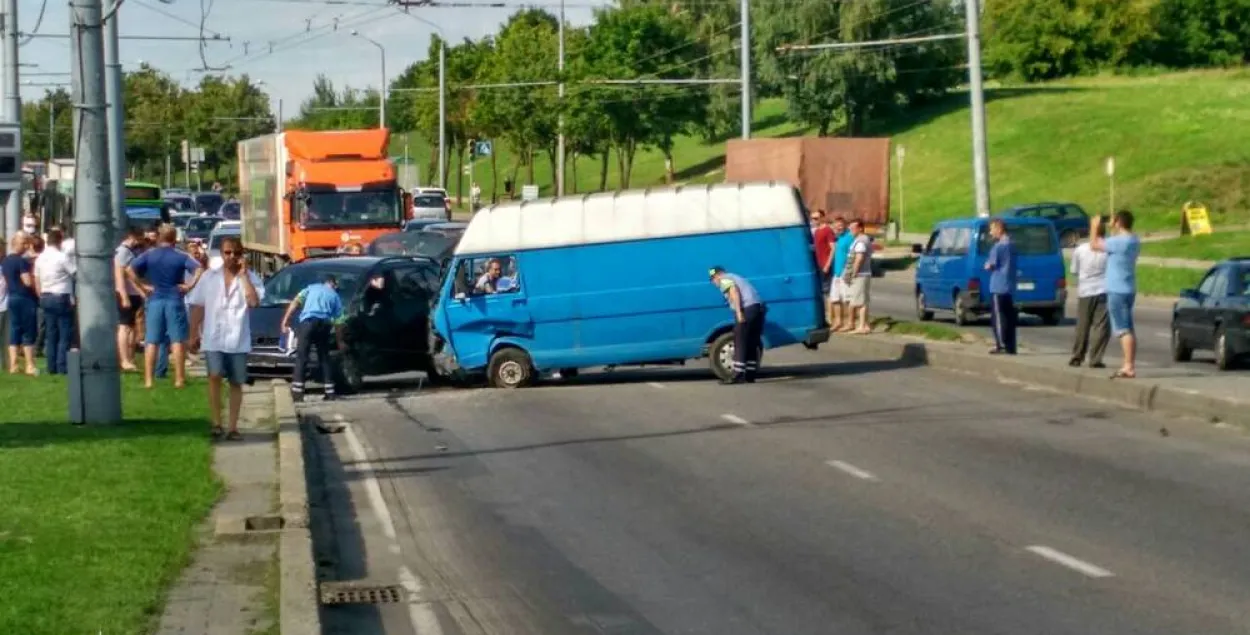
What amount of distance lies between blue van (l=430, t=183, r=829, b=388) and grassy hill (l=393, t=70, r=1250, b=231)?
43.3 metres

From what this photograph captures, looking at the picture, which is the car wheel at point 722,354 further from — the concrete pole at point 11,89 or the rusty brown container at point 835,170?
the rusty brown container at point 835,170

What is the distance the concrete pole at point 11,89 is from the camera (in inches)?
1316

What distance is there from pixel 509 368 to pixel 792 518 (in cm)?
1107

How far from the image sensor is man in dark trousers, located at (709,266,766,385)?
877 inches

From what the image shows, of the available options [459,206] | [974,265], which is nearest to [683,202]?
[974,265]

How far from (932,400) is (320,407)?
6843 mm

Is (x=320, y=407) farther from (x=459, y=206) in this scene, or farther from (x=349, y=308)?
(x=459, y=206)

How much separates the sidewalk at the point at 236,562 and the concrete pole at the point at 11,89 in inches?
752

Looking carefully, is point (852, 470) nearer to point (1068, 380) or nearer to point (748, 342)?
point (1068, 380)

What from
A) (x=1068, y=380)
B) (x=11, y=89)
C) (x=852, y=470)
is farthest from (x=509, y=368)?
(x=11, y=89)

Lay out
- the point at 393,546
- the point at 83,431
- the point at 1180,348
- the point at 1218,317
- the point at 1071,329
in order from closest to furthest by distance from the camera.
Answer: the point at 393,546, the point at 83,431, the point at 1218,317, the point at 1180,348, the point at 1071,329

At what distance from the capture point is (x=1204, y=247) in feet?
164

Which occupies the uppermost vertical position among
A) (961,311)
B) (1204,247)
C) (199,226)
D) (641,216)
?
(199,226)

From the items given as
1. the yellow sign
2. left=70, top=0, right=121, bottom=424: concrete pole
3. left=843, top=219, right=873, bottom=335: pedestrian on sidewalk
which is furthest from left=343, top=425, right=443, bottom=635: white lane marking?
the yellow sign
